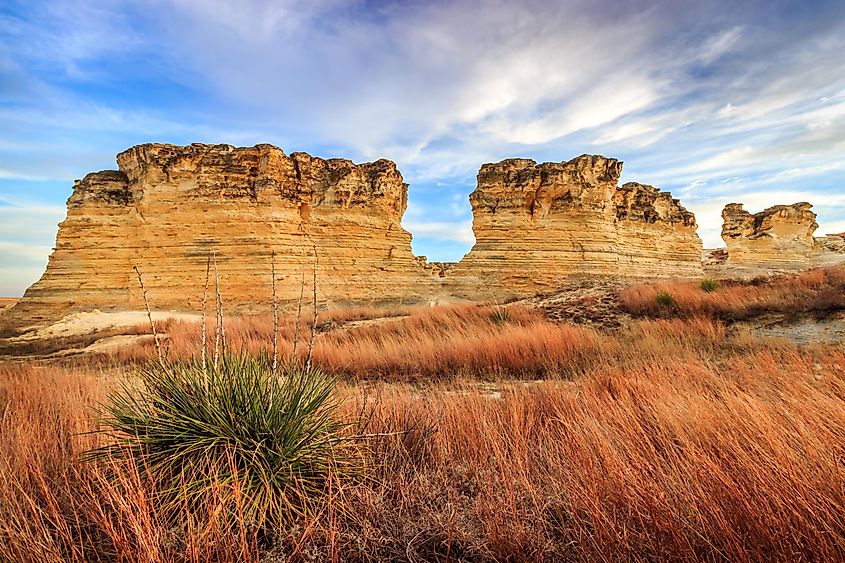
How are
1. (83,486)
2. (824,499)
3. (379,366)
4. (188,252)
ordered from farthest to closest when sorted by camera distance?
(188,252), (379,366), (83,486), (824,499)

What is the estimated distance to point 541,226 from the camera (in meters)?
25.0

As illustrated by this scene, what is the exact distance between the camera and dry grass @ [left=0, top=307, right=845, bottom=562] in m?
1.58

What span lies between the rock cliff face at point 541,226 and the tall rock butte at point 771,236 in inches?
820

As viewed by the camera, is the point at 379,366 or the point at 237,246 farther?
the point at 237,246

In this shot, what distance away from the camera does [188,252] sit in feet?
72.7

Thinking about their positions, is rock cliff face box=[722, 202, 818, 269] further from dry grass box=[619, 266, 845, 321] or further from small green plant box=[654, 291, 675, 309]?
small green plant box=[654, 291, 675, 309]

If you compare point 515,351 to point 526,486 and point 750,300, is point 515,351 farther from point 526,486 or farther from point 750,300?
point 750,300

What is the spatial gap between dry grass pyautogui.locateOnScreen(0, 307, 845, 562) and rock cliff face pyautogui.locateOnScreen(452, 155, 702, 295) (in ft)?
68.3

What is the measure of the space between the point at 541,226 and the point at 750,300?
626 inches

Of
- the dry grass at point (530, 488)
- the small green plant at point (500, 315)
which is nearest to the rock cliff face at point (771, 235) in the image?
the small green plant at point (500, 315)

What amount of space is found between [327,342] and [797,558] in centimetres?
896

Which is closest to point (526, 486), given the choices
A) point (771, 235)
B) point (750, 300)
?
point (750, 300)

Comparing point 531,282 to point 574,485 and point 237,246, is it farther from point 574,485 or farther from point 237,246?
point 574,485

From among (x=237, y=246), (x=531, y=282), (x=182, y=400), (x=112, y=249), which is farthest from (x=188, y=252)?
(x=182, y=400)
